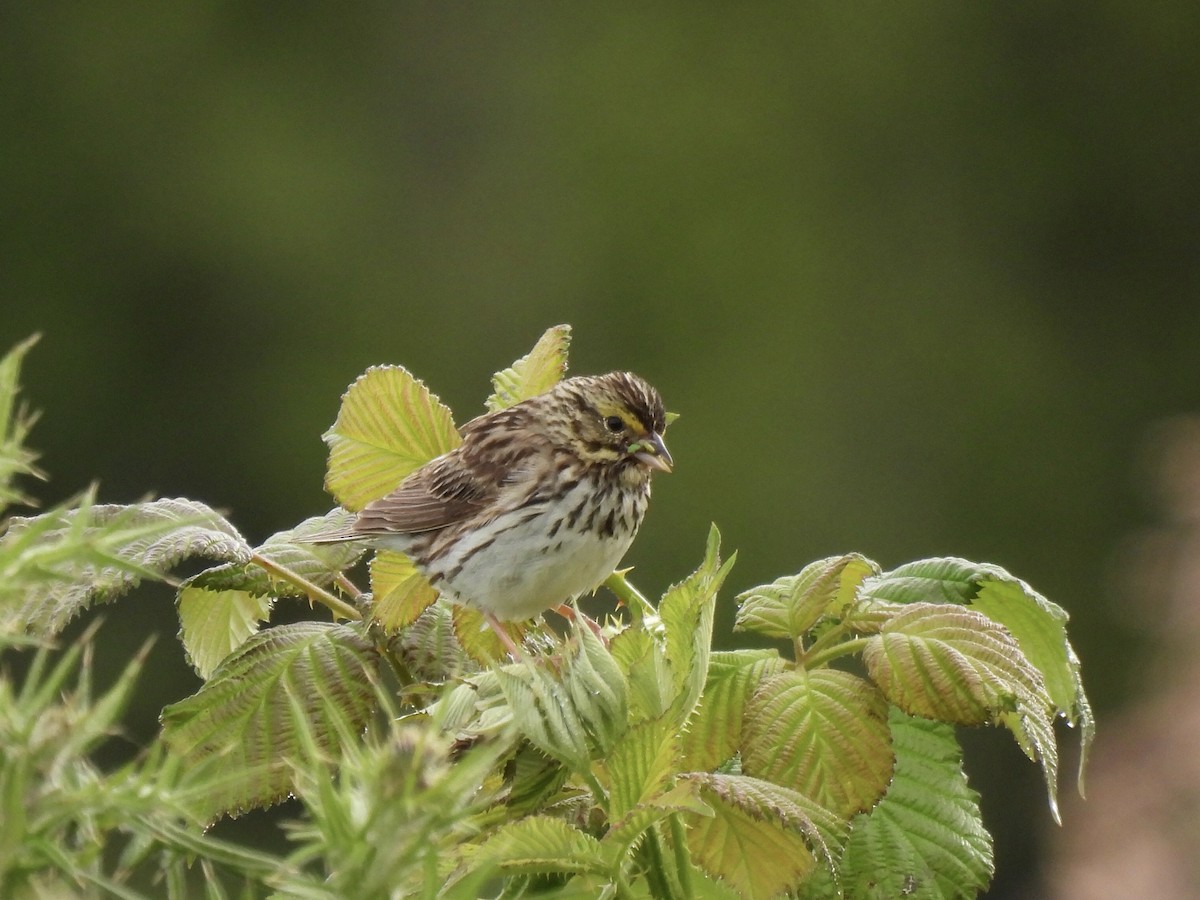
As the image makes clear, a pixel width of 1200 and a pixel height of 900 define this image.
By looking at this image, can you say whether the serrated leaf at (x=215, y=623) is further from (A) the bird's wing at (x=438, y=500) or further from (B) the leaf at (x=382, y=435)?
(A) the bird's wing at (x=438, y=500)

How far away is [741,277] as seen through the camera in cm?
1345

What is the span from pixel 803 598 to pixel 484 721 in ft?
1.46

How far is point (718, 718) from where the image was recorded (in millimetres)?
1295

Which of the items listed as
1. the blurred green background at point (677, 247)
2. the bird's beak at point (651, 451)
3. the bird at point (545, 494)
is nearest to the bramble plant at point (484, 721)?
the bird at point (545, 494)

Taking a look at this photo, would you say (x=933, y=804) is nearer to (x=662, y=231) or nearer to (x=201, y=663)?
(x=201, y=663)

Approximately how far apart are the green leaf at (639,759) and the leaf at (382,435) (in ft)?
2.25

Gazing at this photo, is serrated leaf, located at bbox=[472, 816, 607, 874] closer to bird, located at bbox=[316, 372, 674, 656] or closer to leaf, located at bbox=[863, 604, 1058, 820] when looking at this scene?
leaf, located at bbox=[863, 604, 1058, 820]

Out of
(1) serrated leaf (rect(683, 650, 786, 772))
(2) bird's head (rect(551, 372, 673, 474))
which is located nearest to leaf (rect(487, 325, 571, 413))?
(1) serrated leaf (rect(683, 650, 786, 772))

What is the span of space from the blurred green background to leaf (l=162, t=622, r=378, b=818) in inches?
392

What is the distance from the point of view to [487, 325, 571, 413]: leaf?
166 centimetres

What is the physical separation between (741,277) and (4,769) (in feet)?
42.7

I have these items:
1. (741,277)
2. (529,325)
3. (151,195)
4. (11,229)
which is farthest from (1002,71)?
(11,229)

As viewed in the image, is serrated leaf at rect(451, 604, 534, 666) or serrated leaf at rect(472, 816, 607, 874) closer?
serrated leaf at rect(472, 816, 607, 874)

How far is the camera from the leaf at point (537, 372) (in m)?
1.66
